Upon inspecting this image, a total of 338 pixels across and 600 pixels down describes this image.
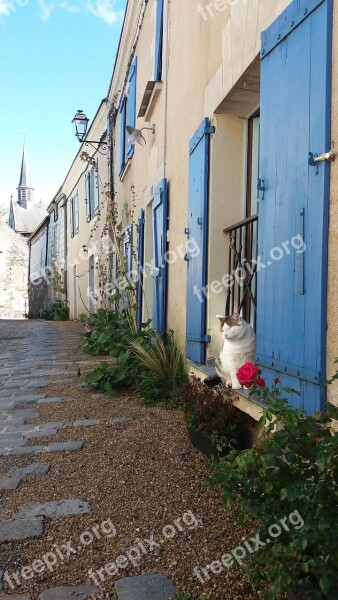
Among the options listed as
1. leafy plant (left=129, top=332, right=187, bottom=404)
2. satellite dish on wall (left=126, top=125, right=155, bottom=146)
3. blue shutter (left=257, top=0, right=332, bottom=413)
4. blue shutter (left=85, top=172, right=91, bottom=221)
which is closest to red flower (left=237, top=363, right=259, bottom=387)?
blue shutter (left=257, top=0, right=332, bottom=413)

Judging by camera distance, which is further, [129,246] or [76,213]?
[76,213]

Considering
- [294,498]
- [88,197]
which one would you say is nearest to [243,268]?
[294,498]

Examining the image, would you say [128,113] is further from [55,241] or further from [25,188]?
[25,188]

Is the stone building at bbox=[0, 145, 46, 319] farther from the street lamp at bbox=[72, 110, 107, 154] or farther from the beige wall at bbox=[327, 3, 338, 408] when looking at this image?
the beige wall at bbox=[327, 3, 338, 408]

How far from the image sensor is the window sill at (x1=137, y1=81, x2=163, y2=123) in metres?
5.92

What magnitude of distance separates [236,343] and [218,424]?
49 cm

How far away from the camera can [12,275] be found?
101 ft

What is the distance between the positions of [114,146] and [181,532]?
30.3 ft

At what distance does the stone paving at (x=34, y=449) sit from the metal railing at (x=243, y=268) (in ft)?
4.10

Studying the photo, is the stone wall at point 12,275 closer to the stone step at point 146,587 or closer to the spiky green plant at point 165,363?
the spiky green plant at point 165,363

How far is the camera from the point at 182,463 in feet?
9.88

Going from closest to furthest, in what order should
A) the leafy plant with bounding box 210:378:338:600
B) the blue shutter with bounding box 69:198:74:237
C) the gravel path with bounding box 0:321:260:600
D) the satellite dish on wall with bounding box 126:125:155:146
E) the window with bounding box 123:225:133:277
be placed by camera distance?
1. the leafy plant with bounding box 210:378:338:600
2. the gravel path with bounding box 0:321:260:600
3. the satellite dish on wall with bounding box 126:125:155:146
4. the window with bounding box 123:225:133:277
5. the blue shutter with bounding box 69:198:74:237

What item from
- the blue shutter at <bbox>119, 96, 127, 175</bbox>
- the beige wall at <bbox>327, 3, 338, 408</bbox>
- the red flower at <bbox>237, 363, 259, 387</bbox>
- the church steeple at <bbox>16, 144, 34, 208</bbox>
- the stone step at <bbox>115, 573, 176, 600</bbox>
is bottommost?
the stone step at <bbox>115, 573, 176, 600</bbox>

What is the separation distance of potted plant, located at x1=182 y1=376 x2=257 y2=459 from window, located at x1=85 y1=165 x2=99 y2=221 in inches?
392
